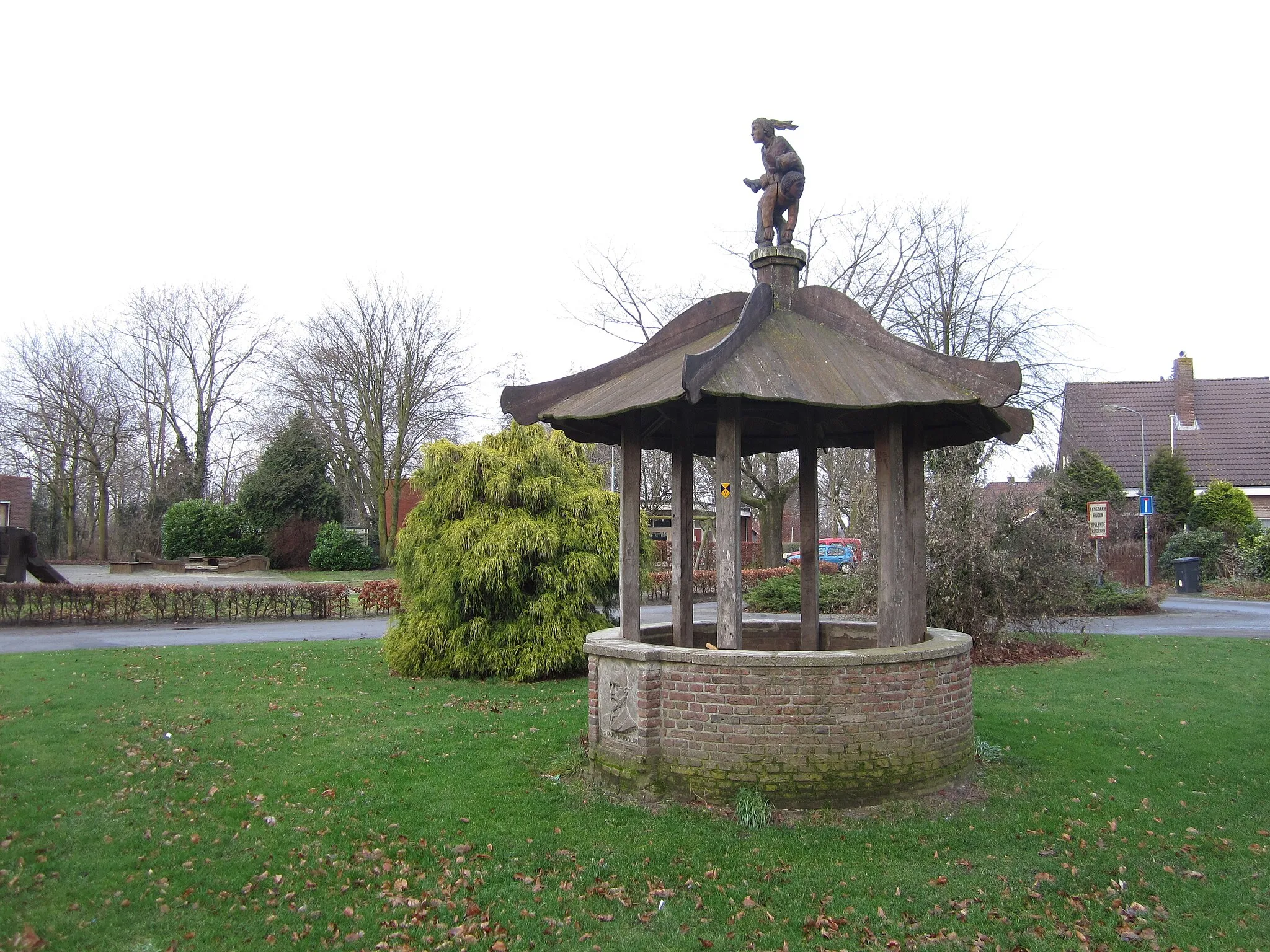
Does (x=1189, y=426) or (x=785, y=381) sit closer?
(x=785, y=381)

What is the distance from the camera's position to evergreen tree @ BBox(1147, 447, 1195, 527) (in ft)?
109

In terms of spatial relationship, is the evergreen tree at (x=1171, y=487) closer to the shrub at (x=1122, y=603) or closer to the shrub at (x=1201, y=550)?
the shrub at (x=1201, y=550)

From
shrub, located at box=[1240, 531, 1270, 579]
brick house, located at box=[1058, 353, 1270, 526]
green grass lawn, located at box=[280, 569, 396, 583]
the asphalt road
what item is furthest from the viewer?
brick house, located at box=[1058, 353, 1270, 526]

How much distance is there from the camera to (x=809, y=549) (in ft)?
27.7

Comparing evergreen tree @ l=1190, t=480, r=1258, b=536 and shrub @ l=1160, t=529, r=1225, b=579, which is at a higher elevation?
evergreen tree @ l=1190, t=480, r=1258, b=536

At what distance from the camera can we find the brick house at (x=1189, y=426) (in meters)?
34.9

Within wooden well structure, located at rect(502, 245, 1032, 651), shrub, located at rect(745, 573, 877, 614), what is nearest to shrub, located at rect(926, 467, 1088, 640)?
shrub, located at rect(745, 573, 877, 614)

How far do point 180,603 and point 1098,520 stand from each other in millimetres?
22116

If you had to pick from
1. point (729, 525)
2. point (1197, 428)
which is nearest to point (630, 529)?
point (729, 525)

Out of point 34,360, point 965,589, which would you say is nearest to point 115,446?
point 34,360

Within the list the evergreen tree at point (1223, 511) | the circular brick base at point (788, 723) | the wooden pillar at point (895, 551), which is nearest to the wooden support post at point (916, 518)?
the wooden pillar at point (895, 551)

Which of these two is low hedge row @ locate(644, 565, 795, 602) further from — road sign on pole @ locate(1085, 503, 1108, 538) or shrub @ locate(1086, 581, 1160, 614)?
shrub @ locate(1086, 581, 1160, 614)

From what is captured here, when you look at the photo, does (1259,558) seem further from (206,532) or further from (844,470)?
(206,532)

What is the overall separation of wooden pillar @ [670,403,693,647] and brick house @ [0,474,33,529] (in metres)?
50.5
